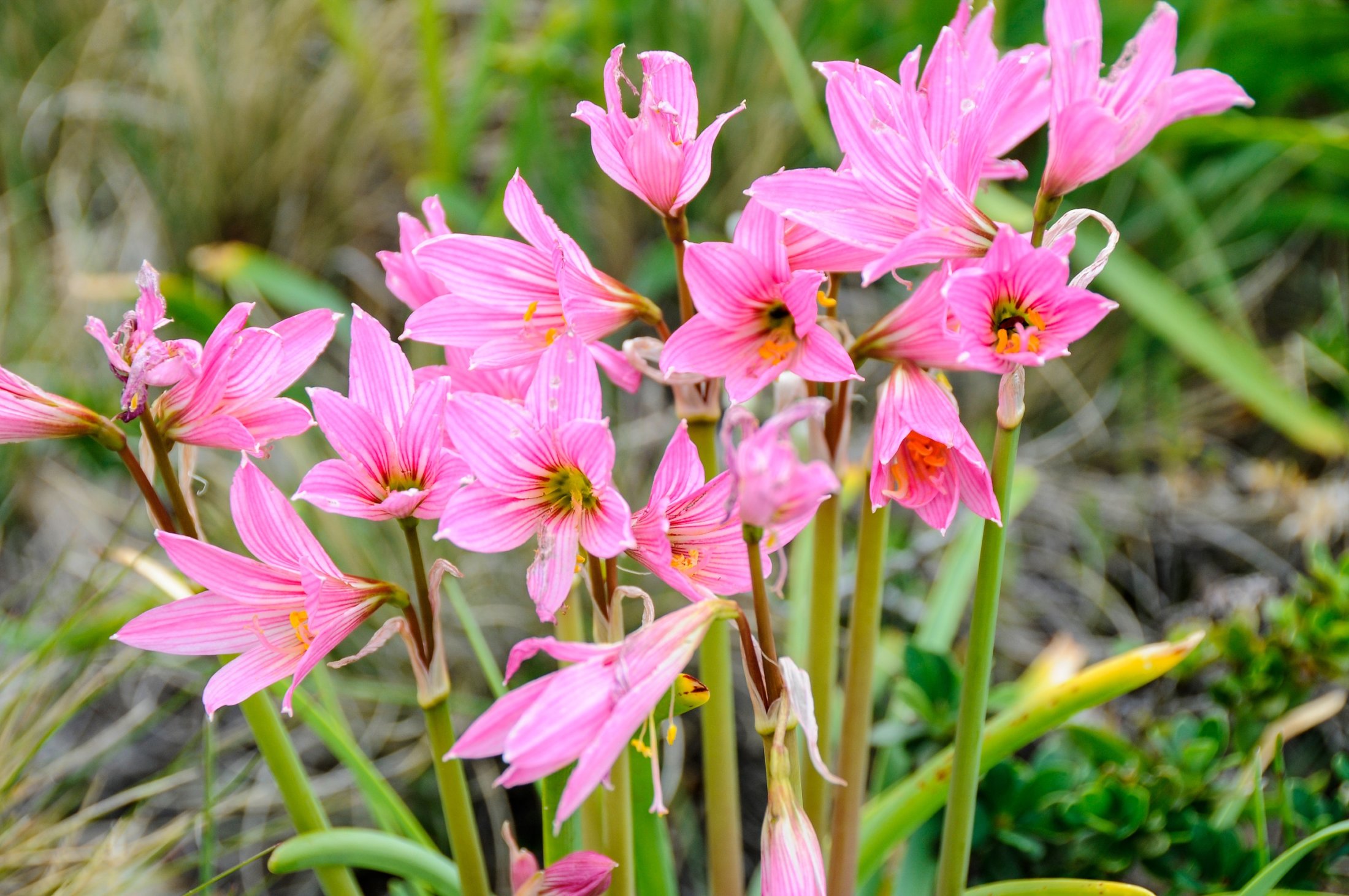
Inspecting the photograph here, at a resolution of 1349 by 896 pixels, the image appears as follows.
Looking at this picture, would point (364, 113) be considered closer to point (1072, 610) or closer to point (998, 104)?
point (1072, 610)

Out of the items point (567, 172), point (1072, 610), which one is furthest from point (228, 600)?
point (567, 172)

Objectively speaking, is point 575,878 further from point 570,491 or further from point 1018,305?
point 1018,305

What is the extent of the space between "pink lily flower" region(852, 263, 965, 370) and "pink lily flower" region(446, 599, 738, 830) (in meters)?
0.24

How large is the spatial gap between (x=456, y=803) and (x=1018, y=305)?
0.56 m

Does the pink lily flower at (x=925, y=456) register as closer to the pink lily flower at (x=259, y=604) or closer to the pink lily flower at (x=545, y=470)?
the pink lily flower at (x=545, y=470)

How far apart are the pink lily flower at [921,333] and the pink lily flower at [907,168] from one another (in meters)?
0.04

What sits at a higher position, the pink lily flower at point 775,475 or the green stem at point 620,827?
the pink lily flower at point 775,475

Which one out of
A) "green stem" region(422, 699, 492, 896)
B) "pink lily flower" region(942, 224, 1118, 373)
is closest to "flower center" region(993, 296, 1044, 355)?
"pink lily flower" region(942, 224, 1118, 373)

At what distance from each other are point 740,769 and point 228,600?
1.42 metres

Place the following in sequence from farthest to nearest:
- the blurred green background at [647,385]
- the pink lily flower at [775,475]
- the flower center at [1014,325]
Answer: the blurred green background at [647,385] → the flower center at [1014,325] → the pink lily flower at [775,475]

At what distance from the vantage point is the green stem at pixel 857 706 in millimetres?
886

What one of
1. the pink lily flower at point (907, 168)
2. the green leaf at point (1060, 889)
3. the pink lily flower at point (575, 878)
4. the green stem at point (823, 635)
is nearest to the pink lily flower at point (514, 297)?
the pink lily flower at point (907, 168)

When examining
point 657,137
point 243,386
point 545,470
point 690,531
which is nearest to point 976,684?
point 690,531

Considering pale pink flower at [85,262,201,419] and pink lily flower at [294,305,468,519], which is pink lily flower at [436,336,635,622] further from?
pale pink flower at [85,262,201,419]
